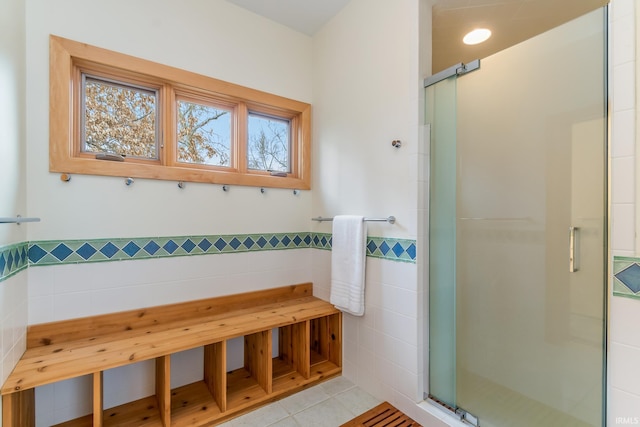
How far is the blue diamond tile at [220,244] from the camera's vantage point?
1895 mm

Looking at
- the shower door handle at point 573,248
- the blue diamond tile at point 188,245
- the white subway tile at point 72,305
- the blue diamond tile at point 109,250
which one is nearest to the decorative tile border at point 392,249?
the shower door handle at point 573,248

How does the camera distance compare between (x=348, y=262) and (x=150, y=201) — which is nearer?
(x=150, y=201)

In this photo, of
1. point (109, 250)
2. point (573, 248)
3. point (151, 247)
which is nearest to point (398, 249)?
point (573, 248)

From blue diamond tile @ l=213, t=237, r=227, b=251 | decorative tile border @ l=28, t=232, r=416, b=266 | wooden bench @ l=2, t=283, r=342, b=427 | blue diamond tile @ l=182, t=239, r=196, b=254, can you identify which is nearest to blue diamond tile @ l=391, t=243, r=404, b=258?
decorative tile border @ l=28, t=232, r=416, b=266

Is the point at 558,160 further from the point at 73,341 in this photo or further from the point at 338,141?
the point at 73,341

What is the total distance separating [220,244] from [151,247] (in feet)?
1.30

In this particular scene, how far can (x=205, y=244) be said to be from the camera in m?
1.86

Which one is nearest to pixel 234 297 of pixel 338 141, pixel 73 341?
pixel 73 341

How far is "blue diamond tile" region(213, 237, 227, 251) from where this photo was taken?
1.90 metres

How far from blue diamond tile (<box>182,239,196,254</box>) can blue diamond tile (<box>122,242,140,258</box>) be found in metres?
0.24

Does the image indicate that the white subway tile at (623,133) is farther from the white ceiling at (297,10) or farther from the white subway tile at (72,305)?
the white subway tile at (72,305)

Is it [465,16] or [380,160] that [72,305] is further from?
[465,16]

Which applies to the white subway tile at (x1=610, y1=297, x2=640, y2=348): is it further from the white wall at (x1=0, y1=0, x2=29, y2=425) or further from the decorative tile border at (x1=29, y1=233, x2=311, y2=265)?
the white wall at (x1=0, y1=0, x2=29, y2=425)

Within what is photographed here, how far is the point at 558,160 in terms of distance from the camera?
1156 mm
